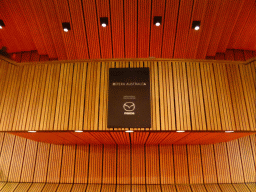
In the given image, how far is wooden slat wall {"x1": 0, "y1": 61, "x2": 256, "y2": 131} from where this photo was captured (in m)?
4.68

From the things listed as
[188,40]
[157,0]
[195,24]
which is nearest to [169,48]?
[188,40]

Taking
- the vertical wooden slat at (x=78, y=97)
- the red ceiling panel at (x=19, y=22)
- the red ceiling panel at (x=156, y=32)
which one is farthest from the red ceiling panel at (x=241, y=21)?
the red ceiling panel at (x=19, y=22)

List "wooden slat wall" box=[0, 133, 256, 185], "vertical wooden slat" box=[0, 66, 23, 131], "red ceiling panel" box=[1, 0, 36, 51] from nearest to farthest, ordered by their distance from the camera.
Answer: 1. "vertical wooden slat" box=[0, 66, 23, 131]
2. "red ceiling panel" box=[1, 0, 36, 51]
3. "wooden slat wall" box=[0, 133, 256, 185]

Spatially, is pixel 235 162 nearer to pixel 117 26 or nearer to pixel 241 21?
pixel 241 21

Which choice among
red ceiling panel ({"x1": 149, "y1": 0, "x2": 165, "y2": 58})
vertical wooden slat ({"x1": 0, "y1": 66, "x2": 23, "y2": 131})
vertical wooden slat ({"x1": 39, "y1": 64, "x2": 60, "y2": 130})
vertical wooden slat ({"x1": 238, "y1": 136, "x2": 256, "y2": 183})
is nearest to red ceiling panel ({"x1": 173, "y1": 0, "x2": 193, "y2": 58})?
red ceiling panel ({"x1": 149, "y1": 0, "x2": 165, "y2": 58})

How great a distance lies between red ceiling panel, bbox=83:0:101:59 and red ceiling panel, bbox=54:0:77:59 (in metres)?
0.58

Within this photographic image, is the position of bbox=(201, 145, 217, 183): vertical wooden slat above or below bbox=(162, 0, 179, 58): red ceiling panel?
below

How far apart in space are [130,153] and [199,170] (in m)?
2.53

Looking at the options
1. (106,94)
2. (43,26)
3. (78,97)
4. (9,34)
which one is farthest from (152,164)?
(9,34)

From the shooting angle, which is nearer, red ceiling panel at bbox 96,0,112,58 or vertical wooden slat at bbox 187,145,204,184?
red ceiling panel at bbox 96,0,112,58

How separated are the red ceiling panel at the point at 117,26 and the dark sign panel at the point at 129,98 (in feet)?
7.11

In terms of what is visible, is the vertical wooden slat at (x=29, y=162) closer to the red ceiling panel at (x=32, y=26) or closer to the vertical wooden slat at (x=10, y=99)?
the vertical wooden slat at (x=10, y=99)

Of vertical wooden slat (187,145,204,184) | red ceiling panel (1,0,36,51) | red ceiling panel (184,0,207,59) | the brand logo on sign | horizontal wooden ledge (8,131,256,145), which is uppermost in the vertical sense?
Result: red ceiling panel (1,0,36,51)

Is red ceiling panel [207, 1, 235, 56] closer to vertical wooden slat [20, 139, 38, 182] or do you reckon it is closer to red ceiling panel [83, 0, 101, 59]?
red ceiling panel [83, 0, 101, 59]
